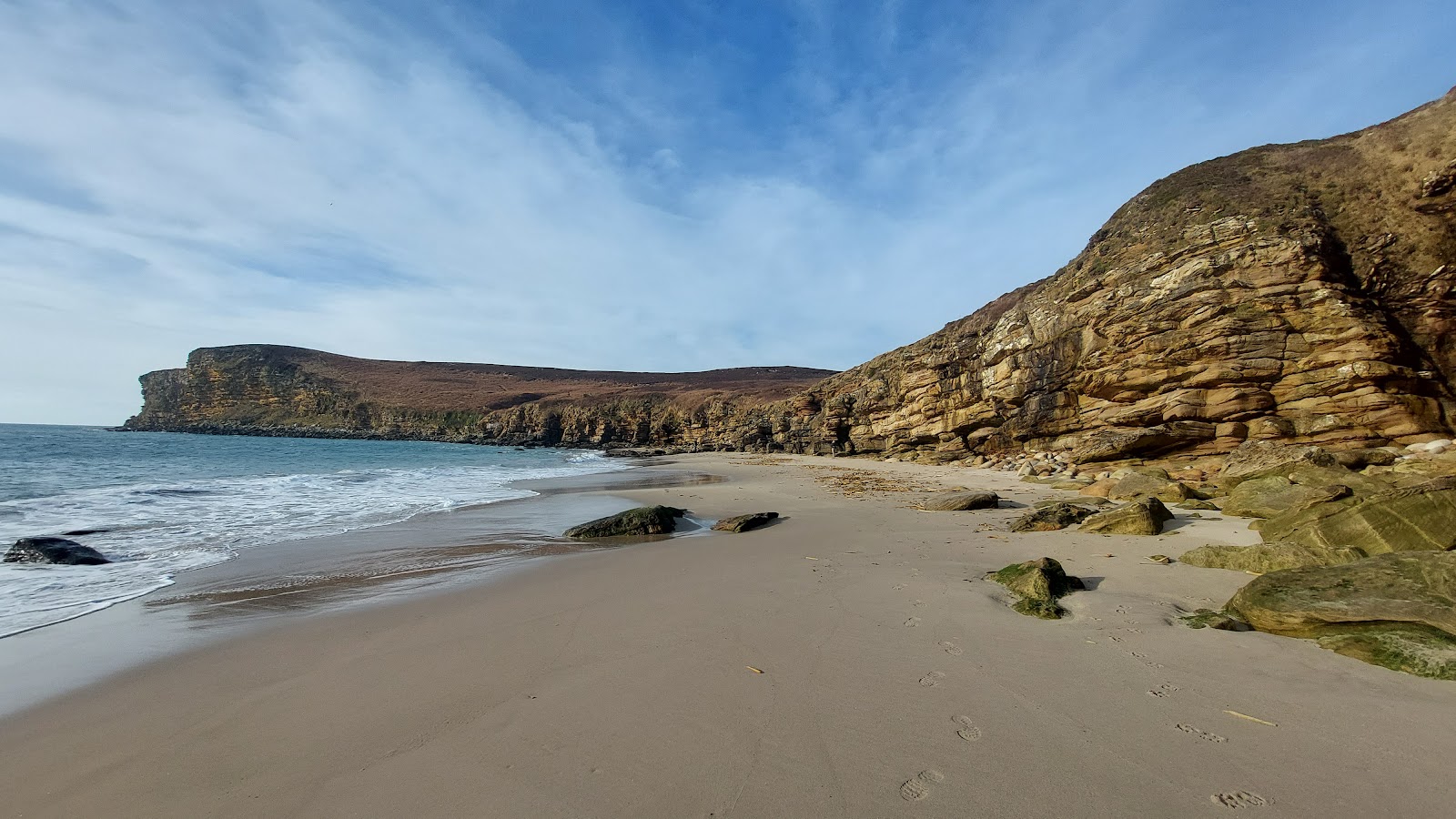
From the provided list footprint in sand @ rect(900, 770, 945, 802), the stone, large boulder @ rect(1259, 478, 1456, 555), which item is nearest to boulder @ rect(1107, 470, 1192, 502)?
large boulder @ rect(1259, 478, 1456, 555)

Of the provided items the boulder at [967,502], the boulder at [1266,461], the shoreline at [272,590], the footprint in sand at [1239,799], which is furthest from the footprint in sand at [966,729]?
the boulder at [1266,461]

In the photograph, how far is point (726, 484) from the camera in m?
18.4

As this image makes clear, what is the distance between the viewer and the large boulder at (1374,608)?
307 centimetres

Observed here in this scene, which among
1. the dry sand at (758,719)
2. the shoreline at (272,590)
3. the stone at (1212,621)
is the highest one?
the stone at (1212,621)

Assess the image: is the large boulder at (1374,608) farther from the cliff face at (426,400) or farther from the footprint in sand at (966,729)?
the cliff face at (426,400)

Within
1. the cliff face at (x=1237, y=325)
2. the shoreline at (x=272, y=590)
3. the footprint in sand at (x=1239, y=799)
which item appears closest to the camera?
the footprint in sand at (x=1239, y=799)

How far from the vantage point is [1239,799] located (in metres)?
2.09

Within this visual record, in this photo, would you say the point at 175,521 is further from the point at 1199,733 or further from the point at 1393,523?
the point at 1393,523

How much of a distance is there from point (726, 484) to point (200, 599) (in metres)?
13.8

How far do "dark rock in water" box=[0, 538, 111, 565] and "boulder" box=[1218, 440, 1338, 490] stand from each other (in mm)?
16302

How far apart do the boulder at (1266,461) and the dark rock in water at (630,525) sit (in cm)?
938

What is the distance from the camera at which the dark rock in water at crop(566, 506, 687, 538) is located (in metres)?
9.45

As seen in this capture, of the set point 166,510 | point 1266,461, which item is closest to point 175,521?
point 166,510

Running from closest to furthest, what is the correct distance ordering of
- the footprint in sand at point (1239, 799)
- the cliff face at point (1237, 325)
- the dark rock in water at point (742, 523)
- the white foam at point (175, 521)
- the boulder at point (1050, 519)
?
the footprint in sand at point (1239, 799) < the white foam at point (175, 521) < the boulder at point (1050, 519) < the dark rock in water at point (742, 523) < the cliff face at point (1237, 325)
